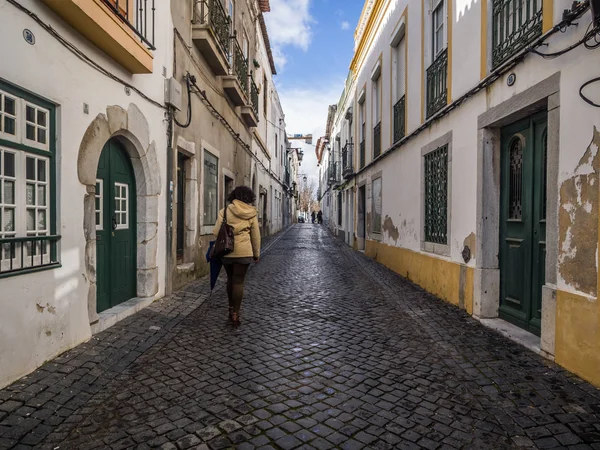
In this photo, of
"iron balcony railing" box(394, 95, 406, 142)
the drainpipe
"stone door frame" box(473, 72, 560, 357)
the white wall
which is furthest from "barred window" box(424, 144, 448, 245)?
the drainpipe

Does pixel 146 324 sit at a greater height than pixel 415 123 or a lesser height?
lesser

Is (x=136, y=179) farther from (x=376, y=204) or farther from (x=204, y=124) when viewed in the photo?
(x=376, y=204)

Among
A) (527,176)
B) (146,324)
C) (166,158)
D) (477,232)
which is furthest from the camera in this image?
(166,158)

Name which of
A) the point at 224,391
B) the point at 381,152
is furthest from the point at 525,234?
the point at 381,152

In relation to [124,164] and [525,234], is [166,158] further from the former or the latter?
[525,234]

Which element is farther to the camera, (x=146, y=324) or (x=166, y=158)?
(x=166, y=158)

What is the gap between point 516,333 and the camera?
4.47m

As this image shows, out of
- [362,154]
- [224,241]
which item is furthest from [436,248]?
[362,154]

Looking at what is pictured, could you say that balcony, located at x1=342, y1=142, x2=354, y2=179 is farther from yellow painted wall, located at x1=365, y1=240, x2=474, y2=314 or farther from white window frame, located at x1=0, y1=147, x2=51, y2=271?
white window frame, located at x1=0, y1=147, x2=51, y2=271

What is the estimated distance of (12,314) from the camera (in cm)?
306

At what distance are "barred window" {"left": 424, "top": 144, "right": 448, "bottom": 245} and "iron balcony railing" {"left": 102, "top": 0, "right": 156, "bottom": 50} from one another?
482 centimetres

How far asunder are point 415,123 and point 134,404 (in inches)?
285

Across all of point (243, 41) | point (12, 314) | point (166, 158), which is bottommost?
point (12, 314)

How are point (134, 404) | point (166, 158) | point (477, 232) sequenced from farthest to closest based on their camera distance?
point (166, 158) < point (477, 232) < point (134, 404)
